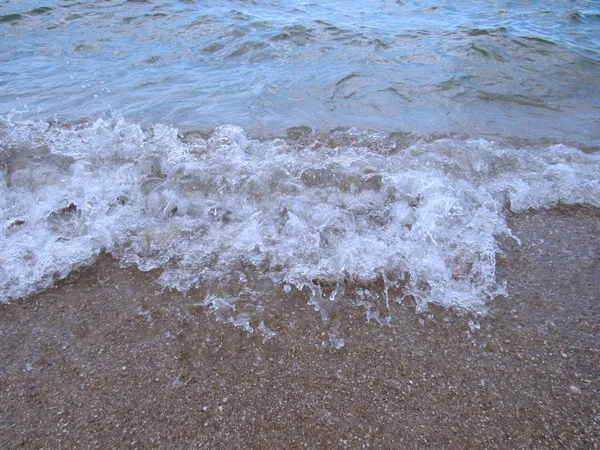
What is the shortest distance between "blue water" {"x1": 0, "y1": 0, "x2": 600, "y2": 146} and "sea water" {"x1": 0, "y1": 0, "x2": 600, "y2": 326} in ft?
0.14

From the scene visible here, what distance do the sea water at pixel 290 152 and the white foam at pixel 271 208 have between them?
0.02m

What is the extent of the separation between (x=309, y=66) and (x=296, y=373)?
5482mm

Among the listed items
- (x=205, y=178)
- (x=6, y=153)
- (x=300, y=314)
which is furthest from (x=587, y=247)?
(x=6, y=153)

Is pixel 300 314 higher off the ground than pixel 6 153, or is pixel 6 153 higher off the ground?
pixel 6 153

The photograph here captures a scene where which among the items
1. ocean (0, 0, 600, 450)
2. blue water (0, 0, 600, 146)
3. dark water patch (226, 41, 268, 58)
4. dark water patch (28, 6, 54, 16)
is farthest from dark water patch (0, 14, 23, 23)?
dark water patch (226, 41, 268, 58)

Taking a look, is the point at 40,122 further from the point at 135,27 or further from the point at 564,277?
the point at 564,277

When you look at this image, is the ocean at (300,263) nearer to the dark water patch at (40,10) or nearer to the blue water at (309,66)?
the blue water at (309,66)

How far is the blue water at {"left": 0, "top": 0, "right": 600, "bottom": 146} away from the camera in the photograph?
16.0 feet

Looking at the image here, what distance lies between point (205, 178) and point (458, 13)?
8.82 meters

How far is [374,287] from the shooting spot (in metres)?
2.54

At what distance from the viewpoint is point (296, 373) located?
2.04m

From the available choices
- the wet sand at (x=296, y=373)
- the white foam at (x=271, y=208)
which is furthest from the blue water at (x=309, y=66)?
the wet sand at (x=296, y=373)

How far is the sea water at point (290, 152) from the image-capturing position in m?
2.68

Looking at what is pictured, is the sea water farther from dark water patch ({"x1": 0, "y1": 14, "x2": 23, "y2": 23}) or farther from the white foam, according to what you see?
dark water patch ({"x1": 0, "y1": 14, "x2": 23, "y2": 23})
